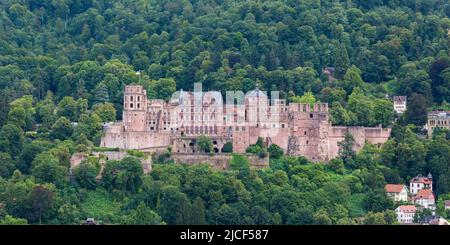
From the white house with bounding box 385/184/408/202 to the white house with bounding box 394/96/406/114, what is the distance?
7363 millimetres

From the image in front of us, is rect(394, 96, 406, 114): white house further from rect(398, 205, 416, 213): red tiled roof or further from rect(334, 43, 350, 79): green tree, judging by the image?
rect(398, 205, 416, 213): red tiled roof

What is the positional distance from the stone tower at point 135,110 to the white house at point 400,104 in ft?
40.0

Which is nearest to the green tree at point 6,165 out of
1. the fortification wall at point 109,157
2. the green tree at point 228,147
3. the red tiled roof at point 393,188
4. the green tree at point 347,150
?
the fortification wall at point 109,157

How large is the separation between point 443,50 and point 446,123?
11899 millimetres

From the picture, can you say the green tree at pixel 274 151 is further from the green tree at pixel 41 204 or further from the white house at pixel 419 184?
the green tree at pixel 41 204

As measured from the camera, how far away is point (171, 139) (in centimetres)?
4531

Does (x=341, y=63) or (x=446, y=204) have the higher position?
(x=341, y=63)

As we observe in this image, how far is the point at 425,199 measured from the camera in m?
45.8

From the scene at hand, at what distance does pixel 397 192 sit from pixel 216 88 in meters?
11.8

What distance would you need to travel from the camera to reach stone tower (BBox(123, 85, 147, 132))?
152ft

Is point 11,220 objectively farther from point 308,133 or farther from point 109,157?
point 308,133

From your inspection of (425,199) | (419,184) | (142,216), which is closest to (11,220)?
(142,216)

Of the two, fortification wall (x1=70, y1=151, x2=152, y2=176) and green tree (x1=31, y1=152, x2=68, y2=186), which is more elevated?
fortification wall (x1=70, y1=151, x2=152, y2=176)

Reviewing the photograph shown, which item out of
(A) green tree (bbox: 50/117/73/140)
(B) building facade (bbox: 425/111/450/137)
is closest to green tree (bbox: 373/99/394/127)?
(B) building facade (bbox: 425/111/450/137)
